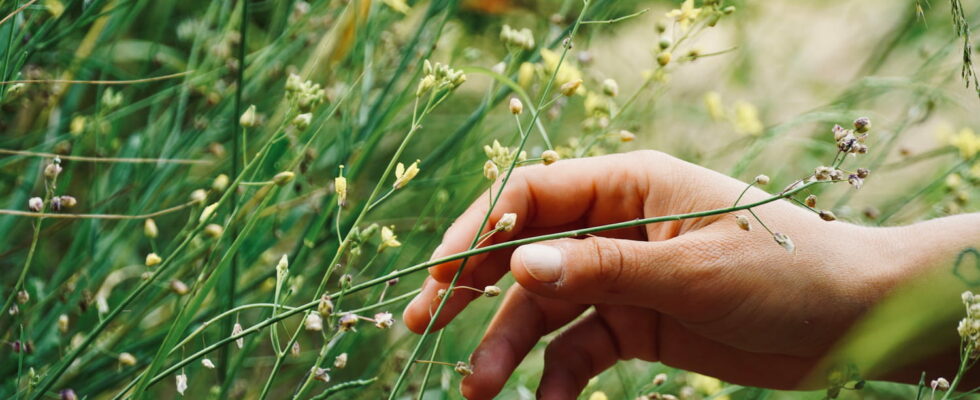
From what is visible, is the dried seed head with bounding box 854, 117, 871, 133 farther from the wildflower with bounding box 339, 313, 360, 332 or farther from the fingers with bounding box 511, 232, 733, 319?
the wildflower with bounding box 339, 313, 360, 332

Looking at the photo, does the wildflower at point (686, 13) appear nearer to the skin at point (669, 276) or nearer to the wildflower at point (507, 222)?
the skin at point (669, 276)

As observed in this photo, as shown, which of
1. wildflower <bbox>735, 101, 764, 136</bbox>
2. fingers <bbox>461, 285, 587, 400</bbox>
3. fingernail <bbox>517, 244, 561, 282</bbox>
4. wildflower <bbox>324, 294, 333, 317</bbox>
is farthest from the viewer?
wildflower <bbox>735, 101, 764, 136</bbox>

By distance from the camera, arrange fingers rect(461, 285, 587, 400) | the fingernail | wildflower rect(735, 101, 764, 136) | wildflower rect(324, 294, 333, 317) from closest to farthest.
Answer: wildflower rect(324, 294, 333, 317) < the fingernail < fingers rect(461, 285, 587, 400) < wildflower rect(735, 101, 764, 136)

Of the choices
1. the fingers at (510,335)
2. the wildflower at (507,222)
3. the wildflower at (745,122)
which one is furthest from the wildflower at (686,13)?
the wildflower at (745,122)

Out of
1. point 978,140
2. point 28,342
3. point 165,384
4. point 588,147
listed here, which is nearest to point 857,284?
point 588,147

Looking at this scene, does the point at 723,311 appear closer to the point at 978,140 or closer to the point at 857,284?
the point at 857,284

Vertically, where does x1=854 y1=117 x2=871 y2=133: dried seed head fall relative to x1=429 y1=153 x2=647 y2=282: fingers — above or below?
above

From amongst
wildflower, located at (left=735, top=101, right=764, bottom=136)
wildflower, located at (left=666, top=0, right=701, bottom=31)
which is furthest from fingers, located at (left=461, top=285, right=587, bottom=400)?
wildflower, located at (left=735, top=101, right=764, bottom=136)
